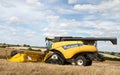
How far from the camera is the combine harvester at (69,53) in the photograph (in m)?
19.2

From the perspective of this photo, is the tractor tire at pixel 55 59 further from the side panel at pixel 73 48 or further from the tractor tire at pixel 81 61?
the tractor tire at pixel 81 61

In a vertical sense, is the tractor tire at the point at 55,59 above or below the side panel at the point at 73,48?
below

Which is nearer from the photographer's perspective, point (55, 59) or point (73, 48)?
point (73, 48)

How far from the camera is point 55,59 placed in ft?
66.0

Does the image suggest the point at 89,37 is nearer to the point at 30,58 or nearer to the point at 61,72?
the point at 30,58

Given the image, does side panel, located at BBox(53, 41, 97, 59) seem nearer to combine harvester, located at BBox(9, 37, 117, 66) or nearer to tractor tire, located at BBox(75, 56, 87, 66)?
→ combine harvester, located at BBox(9, 37, 117, 66)

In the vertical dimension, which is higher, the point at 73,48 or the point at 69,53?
the point at 73,48

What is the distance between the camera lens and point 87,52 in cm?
1939

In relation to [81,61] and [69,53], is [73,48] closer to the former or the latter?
[69,53]

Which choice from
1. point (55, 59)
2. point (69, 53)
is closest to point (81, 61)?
point (69, 53)

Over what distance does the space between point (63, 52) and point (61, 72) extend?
17.4ft

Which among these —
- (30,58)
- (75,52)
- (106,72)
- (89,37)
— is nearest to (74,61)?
(75,52)

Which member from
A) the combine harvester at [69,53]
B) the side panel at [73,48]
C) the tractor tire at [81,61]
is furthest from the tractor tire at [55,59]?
the tractor tire at [81,61]

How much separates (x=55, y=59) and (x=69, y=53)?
123 cm
